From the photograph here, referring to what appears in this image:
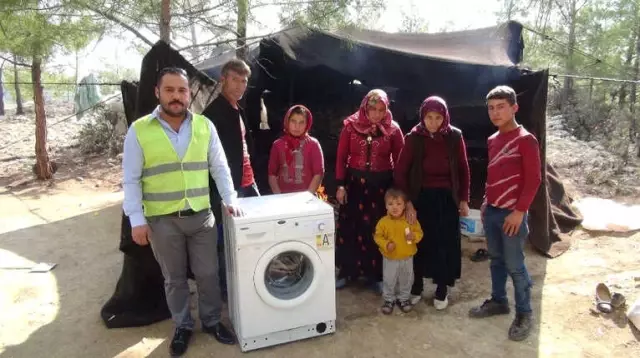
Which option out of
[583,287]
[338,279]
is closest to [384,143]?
[338,279]

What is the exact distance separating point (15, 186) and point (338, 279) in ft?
18.8

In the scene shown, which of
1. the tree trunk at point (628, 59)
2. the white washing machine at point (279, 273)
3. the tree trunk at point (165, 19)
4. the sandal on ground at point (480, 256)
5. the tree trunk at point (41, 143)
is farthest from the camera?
the tree trunk at point (628, 59)

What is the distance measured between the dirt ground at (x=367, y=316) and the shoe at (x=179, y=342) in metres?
0.05

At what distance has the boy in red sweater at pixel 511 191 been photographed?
2.40 meters

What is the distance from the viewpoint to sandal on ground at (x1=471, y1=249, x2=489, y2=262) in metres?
3.79

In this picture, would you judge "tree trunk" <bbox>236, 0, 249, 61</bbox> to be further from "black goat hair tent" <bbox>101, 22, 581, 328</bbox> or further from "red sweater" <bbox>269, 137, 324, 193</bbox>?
"red sweater" <bbox>269, 137, 324, 193</bbox>

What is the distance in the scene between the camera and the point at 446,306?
295cm

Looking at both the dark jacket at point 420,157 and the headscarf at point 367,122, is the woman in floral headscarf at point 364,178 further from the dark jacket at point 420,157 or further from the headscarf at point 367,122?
the dark jacket at point 420,157

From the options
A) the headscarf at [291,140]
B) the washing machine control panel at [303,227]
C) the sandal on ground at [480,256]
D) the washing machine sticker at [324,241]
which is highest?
the headscarf at [291,140]

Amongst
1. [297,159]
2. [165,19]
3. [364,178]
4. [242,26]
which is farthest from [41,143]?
[364,178]

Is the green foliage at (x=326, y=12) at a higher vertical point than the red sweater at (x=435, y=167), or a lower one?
higher

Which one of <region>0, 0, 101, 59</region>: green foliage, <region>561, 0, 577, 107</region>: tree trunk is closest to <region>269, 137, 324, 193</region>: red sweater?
<region>0, 0, 101, 59</region>: green foliage

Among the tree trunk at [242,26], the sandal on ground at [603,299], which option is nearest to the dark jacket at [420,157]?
the sandal on ground at [603,299]

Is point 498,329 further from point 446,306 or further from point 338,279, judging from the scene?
point 338,279
